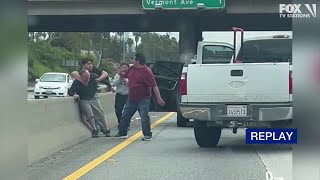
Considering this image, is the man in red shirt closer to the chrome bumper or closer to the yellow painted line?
the yellow painted line

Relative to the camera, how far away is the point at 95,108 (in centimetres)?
1193

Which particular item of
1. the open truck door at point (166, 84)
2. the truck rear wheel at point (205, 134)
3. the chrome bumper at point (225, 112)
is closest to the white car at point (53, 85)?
the open truck door at point (166, 84)

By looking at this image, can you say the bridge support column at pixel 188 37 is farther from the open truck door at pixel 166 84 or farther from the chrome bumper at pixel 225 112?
the chrome bumper at pixel 225 112

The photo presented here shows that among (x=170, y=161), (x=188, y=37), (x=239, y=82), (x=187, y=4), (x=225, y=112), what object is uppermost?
(x=187, y=4)

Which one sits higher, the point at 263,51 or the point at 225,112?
the point at 263,51

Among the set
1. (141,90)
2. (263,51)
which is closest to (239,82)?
(263,51)

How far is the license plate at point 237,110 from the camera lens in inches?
343

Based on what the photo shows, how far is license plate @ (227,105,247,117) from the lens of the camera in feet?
28.6

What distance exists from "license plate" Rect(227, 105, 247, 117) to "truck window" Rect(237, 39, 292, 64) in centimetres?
136

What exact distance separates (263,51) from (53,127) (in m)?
4.01

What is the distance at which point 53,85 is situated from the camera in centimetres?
3120

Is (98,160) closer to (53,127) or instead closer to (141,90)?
(53,127)

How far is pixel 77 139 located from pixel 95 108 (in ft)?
3.92

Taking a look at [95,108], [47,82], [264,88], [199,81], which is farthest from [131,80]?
[47,82]
